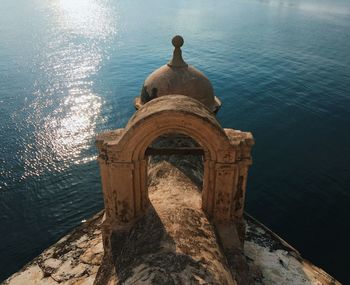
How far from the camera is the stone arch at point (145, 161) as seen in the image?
35.4 feet

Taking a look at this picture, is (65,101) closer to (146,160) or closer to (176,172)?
(176,172)

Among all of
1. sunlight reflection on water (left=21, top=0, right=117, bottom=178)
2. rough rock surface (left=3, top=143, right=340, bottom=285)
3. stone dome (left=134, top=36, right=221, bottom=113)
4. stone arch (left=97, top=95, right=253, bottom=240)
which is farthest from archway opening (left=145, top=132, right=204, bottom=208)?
sunlight reflection on water (left=21, top=0, right=117, bottom=178)

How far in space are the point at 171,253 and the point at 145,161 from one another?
3.37m

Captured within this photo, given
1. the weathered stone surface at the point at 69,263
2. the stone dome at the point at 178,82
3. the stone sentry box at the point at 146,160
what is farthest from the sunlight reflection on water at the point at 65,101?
the stone sentry box at the point at 146,160

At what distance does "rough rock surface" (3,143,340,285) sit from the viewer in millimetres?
9391

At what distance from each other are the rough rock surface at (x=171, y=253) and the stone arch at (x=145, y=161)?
74 centimetres

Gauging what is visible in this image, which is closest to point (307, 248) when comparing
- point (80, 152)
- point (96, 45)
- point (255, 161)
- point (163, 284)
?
point (255, 161)

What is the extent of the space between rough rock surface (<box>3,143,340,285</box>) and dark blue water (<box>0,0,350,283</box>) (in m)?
9.15

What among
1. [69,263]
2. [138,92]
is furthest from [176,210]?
[138,92]

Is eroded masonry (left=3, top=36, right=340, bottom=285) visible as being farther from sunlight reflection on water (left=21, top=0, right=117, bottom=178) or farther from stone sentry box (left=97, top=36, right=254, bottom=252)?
sunlight reflection on water (left=21, top=0, right=117, bottom=178)

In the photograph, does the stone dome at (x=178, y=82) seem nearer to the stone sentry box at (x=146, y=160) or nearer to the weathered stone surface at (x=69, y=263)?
the stone sentry box at (x=146, y=160)

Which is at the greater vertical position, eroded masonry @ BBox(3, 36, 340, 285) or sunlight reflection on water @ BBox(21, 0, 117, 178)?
eroded masonry @ BBox(3, 36, 340, 285)

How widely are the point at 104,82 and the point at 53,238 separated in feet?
105

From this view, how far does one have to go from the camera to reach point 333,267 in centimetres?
2480
